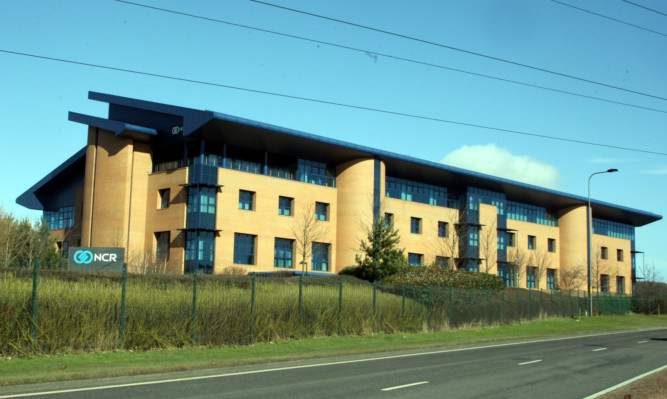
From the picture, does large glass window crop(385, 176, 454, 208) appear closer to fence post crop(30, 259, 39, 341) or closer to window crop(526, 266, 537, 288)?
window crop(526, 266, 537, 288)

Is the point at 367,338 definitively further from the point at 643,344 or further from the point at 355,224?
the point at 355,224

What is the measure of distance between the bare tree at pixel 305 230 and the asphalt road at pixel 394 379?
116 ft

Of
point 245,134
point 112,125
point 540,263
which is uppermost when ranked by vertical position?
point 112,125

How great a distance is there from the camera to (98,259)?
84.1ft

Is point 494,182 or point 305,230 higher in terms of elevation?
Result: point 494,182

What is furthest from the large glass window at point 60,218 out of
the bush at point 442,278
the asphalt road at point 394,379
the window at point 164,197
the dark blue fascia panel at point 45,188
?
the asphalt road at point 394,379

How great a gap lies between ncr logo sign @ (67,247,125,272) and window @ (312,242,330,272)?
33.8m

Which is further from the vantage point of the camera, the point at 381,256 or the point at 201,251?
the point at 381,256

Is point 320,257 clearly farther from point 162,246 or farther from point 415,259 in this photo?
point 162,246

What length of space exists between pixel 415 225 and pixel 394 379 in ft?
177

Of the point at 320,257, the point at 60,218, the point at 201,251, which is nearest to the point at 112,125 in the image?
the point at 201,251

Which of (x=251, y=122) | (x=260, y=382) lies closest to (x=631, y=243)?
(x=251, y=122)

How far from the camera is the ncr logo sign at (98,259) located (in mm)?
24908

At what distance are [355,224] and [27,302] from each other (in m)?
43.6
